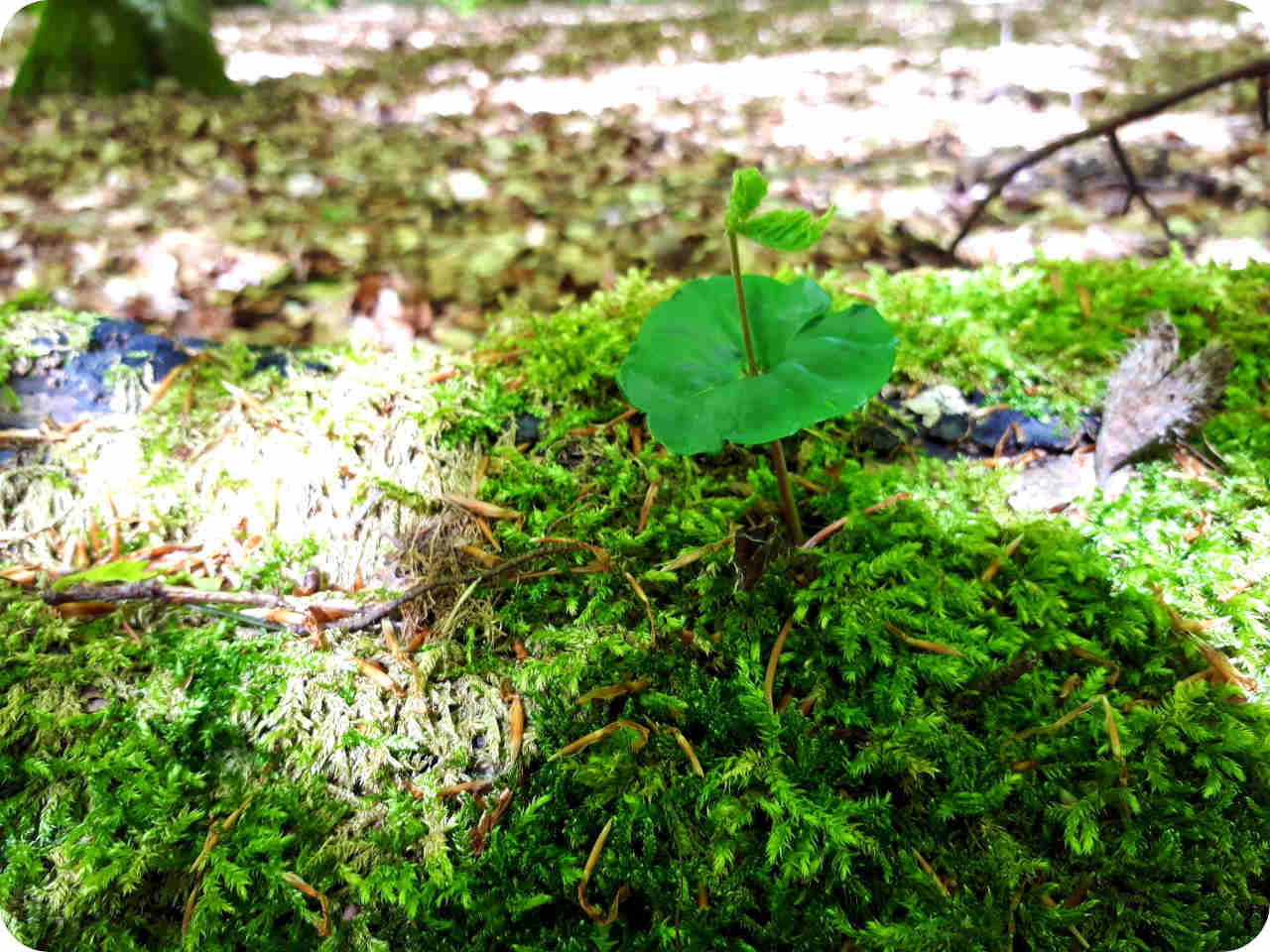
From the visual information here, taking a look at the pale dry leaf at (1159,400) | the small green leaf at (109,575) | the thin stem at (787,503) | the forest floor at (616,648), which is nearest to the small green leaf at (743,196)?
the thin stem at (787,503)

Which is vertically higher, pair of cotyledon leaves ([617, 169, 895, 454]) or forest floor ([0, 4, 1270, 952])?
pair of cotyledon leaves ([617, 169, 895, 454])

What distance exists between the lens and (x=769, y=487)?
1701mm

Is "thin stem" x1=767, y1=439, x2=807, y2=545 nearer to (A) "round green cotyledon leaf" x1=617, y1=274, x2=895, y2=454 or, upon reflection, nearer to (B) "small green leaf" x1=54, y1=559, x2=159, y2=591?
(A) "round green cotyledon leaf" x1=617, y1=274, x2=895, y2=454

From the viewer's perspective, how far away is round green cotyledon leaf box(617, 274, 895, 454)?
1.22 m

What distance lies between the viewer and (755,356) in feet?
4.62

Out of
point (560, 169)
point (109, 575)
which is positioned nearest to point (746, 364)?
point (109, 575)

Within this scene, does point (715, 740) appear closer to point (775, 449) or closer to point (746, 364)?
point (775, 449)

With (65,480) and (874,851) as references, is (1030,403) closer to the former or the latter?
→ (874,851)

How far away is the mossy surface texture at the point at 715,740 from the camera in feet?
3.83

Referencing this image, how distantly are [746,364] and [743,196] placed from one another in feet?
1.16

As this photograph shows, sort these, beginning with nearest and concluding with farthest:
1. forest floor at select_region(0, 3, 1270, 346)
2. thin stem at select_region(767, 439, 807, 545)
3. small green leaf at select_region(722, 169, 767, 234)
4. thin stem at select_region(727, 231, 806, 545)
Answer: small green leaf at select_region(722, 169, 767, 234) → thin stem at select_region(727, 231, 806, 545) → thin stem at select_region(767, 439, 807, 545) → forest floor at select_region(0, 3, 1270, 346)

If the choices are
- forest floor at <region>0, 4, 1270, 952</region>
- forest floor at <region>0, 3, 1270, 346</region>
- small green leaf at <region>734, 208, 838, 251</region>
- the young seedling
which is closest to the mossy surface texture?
forest floor at <region>0, 4, 1270, 952</region>

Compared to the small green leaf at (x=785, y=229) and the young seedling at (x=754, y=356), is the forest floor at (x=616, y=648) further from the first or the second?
the small green leaf at (x=785, y=229)

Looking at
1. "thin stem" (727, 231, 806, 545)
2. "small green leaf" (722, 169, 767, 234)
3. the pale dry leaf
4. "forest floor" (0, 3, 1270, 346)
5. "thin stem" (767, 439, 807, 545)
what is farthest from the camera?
"forest floor" (0, 3, 1270, 346)
